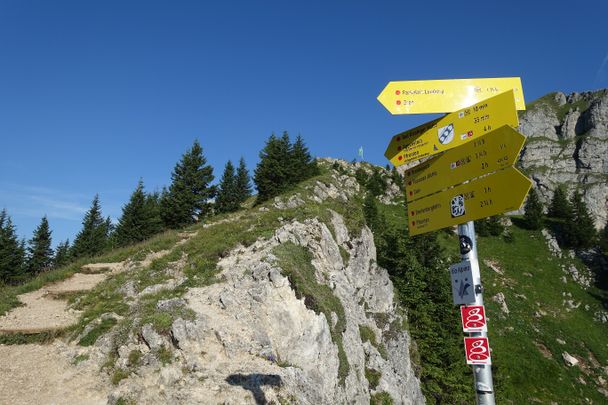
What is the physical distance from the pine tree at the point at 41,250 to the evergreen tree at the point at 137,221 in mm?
20149

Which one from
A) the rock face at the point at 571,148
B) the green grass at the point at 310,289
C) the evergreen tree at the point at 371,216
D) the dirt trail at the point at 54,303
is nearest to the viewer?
the dirt trail at the point at 54,303

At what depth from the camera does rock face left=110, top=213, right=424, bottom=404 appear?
12.7m

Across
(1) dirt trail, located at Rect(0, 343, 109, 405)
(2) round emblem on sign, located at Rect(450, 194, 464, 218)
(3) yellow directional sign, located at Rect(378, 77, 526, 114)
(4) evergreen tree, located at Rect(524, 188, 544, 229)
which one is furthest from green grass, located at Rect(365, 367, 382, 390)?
(4) evergreen tree, located at Rect(524, 188, 544, 229)

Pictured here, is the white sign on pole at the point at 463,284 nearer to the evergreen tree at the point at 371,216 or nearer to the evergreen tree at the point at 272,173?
the evergreen tree at the point at 272,173

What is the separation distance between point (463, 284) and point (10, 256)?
226ft

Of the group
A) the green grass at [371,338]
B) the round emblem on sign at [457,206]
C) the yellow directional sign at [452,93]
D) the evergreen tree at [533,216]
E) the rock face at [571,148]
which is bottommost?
the green grass at [371,338]

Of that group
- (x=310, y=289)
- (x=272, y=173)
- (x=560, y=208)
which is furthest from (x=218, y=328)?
(x=560, y=208)

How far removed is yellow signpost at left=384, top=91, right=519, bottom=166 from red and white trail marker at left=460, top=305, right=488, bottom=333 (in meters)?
2.75

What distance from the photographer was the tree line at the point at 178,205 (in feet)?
144

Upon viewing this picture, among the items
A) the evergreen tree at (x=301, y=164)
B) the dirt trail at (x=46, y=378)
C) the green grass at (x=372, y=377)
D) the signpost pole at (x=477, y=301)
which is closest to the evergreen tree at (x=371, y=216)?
the evergreen tree at (x=301, y=164)

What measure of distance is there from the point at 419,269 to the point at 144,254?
25.5m

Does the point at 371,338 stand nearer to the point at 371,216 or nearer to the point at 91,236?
the point at 371,216

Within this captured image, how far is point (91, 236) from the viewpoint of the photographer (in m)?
64.0

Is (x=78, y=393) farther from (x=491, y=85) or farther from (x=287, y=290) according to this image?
(x=491, y=85)
